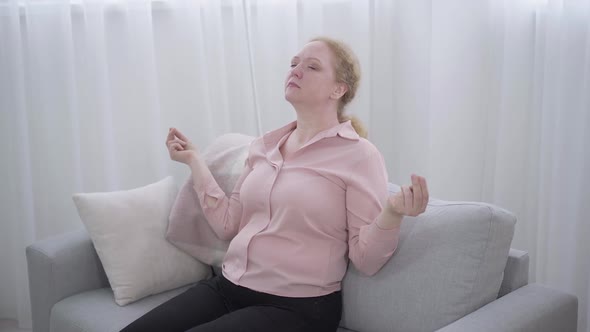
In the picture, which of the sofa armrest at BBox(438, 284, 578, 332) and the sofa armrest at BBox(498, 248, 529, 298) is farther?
the sofa armrest at BBox(498, 248, 529, 298)

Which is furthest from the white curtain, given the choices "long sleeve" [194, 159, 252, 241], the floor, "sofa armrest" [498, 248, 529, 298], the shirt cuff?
the shirt cuff

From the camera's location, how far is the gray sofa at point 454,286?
5.10ft

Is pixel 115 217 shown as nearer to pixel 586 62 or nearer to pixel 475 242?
pixel 475 242

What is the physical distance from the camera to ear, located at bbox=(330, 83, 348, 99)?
73.7 inches

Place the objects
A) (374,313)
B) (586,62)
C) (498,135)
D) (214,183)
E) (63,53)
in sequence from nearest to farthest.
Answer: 1. (374,313)
2. (214,183)
3. (586,62)
4. (498,135)
5. (63,53)

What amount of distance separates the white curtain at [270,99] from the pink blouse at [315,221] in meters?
0.77

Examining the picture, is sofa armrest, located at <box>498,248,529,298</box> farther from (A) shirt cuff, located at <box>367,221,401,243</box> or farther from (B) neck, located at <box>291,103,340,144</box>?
(B) neck, located at <box>291,103,340,144</box>

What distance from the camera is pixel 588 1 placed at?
2.12 m

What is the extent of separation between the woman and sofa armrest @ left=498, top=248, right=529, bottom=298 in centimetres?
31

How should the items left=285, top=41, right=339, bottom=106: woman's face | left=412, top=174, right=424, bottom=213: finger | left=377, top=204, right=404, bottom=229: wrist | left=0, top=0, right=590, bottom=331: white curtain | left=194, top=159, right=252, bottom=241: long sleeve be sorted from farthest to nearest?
left=0, top=0, right=590, bottom=331: white curtain < left=194, top=159, right=252, bottom=241: long sleeve < left=285, top=41, right=339, bottom=106: woman's face < left=377, top=204, right=404, bottom=229: wrist < left=412, top=174, right=424, bottom=213: finger

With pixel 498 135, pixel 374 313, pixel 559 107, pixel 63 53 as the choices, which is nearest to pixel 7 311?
pixel 63 53

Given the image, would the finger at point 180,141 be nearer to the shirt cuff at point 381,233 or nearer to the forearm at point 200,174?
the forearm at point 200,174

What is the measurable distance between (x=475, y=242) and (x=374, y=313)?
1.07ft

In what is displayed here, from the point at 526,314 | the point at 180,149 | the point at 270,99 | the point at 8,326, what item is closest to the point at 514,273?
the point at 526,314
